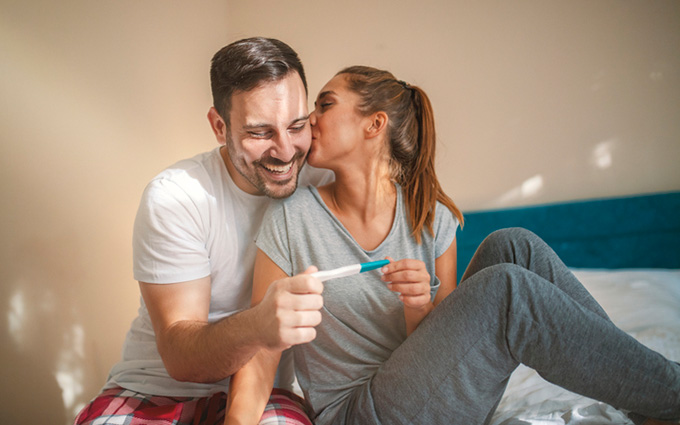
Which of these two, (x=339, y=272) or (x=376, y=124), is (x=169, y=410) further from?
(x=376, y=124)

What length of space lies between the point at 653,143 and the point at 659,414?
176cm

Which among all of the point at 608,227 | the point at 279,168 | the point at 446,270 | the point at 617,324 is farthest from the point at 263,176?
the point at 608,227

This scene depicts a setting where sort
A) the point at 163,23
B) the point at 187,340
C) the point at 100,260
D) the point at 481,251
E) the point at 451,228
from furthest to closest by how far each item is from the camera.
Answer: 1. the point at 163,23
2. the point at 100,260
3. the point at 451,228
4. the point at 481,251
5. the point at 187,340

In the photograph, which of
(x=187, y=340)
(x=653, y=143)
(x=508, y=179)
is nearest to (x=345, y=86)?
(x=187, y=340)

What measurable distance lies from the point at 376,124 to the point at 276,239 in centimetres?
45

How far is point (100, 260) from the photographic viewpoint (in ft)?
5.50

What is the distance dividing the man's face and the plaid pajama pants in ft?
1.74

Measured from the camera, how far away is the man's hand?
750mm

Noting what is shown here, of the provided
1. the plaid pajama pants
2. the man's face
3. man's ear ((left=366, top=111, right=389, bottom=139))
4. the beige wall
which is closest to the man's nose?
the man's face

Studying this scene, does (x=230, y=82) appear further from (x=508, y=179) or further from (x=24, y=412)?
(x=508, y=179)

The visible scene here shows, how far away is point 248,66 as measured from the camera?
116 centimetres

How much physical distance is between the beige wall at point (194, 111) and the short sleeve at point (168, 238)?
51cm

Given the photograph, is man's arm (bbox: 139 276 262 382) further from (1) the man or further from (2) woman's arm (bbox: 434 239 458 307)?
(2) woman's arm (bbox: 434 239 458 307)

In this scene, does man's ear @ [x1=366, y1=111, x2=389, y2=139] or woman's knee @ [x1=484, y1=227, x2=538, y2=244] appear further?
man's ear @ [x1=366, y1=111, x2=389, y2=139]
